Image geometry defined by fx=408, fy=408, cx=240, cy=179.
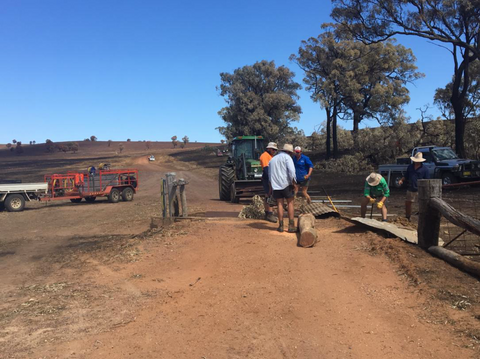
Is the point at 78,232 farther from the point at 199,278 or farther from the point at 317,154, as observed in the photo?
the point at 317,154

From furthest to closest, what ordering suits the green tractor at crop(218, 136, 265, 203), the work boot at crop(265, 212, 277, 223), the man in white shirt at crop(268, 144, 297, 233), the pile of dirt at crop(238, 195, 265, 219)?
the green tractor at crop(218, 136, 265, 203) < the pile of dirt at crop(238, 195, 265, 219) < the work boot at crop(265, 212, 277, 223) < the man in white shirt at crop(268, 144, 297, 233)

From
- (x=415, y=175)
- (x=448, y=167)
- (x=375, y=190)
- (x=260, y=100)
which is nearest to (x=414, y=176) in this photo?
(x=415, y=175)

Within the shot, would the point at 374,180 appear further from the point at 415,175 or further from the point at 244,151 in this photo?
the point at 244,151

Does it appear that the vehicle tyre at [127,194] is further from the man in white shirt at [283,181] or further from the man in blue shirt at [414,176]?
the man in blue shirt at [414,176]

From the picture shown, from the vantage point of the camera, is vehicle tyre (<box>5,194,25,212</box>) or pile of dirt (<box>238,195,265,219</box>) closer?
pile of dirt (<box>238,195,265,219</box>)

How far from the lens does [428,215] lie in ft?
20.2

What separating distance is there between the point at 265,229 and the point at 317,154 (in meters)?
34.3

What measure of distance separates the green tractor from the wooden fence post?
9.22 metres

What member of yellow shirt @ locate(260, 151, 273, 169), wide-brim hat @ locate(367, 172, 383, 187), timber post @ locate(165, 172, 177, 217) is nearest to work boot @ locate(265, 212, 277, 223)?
yellow shirt @ locate(260, 151, 273, 169)

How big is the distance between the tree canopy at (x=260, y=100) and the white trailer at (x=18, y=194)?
2510cm

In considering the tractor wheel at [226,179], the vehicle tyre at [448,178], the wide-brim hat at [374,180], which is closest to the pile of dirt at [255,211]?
the wide-brim hat at [374,180]

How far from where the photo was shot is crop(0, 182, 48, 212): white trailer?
18.1 metres

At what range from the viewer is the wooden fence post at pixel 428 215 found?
6.08 metres

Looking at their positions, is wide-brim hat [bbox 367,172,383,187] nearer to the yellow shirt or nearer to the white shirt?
the white shirt
